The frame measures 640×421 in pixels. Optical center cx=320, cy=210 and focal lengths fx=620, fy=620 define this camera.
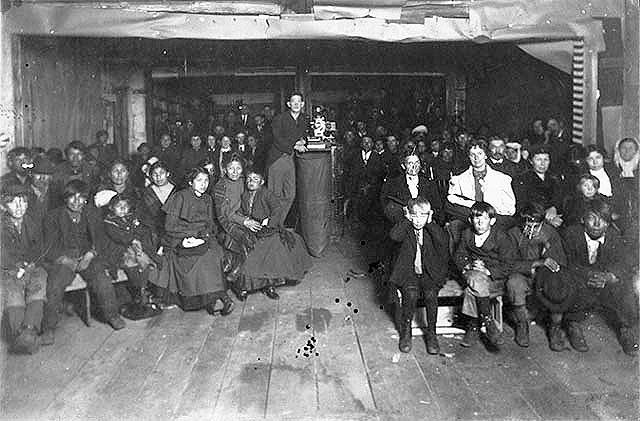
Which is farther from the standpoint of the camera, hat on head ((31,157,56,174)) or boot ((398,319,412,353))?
hat on head ((31,157,56,174))

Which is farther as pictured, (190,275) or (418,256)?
(190,275)

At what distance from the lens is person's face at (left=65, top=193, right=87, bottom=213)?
545cm

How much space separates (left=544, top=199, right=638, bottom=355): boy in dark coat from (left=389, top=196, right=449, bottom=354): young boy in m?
0.85

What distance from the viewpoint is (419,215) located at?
485cm

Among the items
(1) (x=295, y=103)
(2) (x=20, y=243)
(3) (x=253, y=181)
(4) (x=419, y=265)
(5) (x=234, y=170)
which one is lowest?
(4) (x=419, y=265)

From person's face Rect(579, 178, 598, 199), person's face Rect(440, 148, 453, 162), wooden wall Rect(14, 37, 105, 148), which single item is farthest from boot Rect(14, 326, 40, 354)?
person's face Rect(440, 148, 453, 162)

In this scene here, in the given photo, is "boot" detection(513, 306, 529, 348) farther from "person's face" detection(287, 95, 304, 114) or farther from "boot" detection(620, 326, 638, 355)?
"person's face" detection(287, 95, 304, 114)

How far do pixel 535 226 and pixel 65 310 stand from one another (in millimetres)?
4133

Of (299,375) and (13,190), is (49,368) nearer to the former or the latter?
(13,190)

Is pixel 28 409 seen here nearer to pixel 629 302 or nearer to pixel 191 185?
pixel 191 185

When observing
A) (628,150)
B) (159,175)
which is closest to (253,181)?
(159,175)

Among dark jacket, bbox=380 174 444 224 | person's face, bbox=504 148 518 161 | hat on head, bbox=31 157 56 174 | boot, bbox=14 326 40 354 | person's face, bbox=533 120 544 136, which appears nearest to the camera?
boot, bbox=14 326 40 354

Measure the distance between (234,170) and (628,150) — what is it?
13.0 ft

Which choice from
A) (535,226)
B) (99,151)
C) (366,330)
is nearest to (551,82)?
(535,226)
